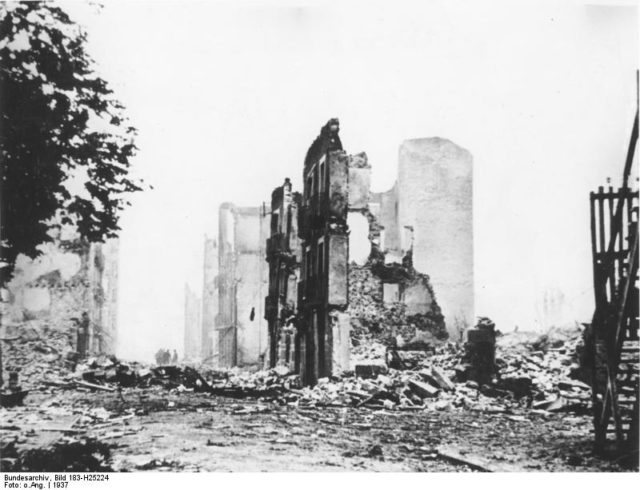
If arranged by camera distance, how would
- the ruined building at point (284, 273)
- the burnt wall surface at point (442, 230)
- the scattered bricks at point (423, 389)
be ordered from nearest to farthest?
1. the scattered bricks at point (423, 389)
2. the ruined building at point (284, 273)
3. the burnt wall surface at point (442, 230)

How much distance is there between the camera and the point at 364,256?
2447 cm

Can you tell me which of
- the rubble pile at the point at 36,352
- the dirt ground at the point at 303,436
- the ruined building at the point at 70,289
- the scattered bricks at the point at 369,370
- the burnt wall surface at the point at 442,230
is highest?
the burnt wall surface at the point at 442,230

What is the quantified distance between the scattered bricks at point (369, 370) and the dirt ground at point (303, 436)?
3.25 meters

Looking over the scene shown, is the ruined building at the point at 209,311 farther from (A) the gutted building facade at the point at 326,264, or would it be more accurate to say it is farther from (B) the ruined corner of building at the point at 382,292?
(A) the gutted building facade at the point at 326,264

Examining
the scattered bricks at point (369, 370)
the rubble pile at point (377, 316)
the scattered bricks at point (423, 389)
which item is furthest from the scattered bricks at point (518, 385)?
the rubble pile at point (377, 316)

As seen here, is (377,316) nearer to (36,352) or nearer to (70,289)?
(70,289)

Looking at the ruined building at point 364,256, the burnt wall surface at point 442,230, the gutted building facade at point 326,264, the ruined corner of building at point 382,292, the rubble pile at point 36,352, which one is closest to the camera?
the rubble pile at point 36,352

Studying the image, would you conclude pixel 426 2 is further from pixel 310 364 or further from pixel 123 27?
pixel 310 364

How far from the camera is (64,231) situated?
36.1 ft

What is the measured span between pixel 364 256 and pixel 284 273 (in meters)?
2.94

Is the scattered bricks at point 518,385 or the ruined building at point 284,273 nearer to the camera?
the scattered bricks at point 518,385

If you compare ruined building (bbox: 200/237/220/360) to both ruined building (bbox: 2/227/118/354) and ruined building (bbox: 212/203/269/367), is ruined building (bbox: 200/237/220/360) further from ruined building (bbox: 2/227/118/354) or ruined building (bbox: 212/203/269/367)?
ruined building (bbox: 2/227/118/354)

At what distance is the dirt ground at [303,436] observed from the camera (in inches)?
352

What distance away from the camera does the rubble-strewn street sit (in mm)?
9016
